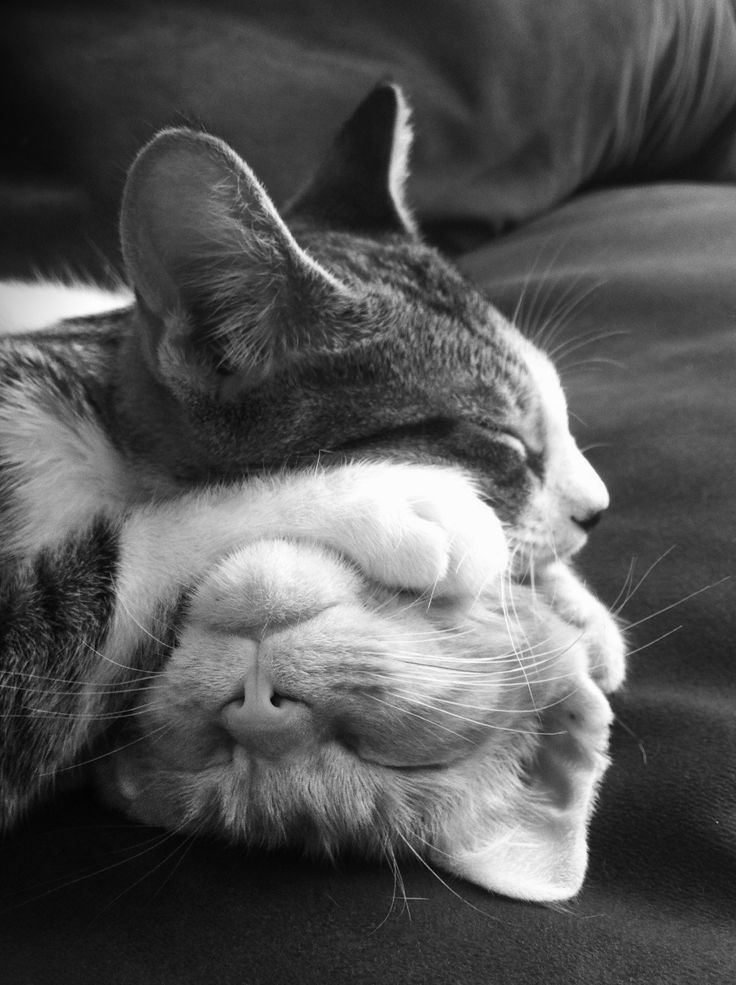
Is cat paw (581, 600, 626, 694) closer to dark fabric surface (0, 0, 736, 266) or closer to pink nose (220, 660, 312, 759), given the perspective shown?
pink nose (220, 660, 312, 759)

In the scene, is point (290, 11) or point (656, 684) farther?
point (290, 11)

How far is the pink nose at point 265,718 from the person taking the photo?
2.15 ft

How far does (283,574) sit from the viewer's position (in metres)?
0.69

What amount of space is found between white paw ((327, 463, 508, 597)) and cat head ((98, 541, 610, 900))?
0.08ft

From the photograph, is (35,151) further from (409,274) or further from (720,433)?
(720,433)

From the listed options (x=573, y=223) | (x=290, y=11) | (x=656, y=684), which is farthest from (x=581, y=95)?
(x=656, y=684)

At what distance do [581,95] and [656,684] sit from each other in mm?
1320

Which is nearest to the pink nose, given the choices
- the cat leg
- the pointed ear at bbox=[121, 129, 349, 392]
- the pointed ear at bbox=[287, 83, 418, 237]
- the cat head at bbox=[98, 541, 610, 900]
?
the cat head at bbox=[98, 541, 610, 900]

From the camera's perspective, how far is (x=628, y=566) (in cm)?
93

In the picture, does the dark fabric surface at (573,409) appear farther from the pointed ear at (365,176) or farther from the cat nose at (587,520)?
the pointed ear at (365,176)

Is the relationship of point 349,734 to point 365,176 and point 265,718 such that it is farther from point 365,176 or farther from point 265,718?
point 365,176

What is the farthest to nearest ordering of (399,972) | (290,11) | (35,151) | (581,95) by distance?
(581,95) < (290,11) < (35,151) < (399,972)

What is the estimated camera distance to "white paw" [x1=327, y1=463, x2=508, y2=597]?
27.8 inches

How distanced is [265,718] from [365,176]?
75 centimetres
